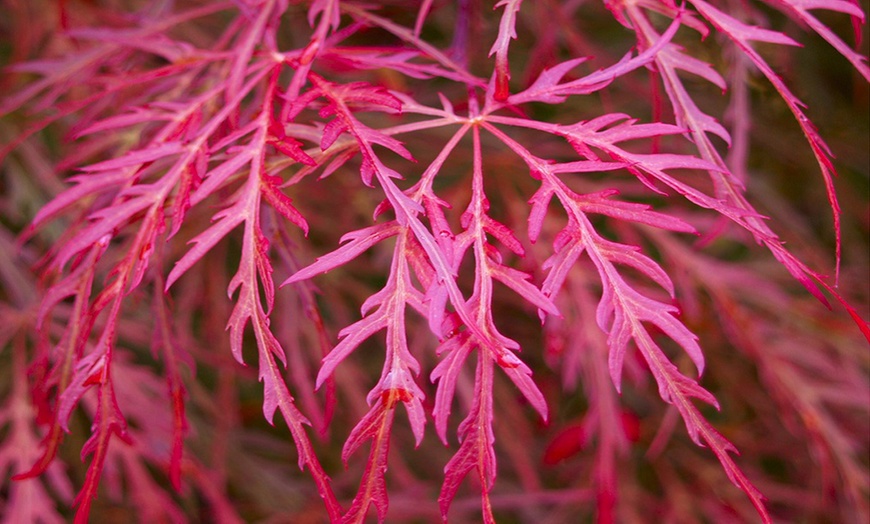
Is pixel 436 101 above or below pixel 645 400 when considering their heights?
above

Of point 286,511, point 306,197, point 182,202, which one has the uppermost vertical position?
point 182,202

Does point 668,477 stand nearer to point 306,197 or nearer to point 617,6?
point 306,197

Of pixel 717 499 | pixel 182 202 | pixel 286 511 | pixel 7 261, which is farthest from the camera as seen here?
pixel 717 499

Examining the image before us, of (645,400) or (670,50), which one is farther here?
(645,400)

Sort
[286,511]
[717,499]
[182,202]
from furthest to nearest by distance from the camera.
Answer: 1. [717,499]
2. [286,511]
3. [182,202]

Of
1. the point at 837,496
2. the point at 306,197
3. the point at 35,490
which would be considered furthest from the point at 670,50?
the point at 837,496

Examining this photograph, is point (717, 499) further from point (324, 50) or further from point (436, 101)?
point (324, 50)
